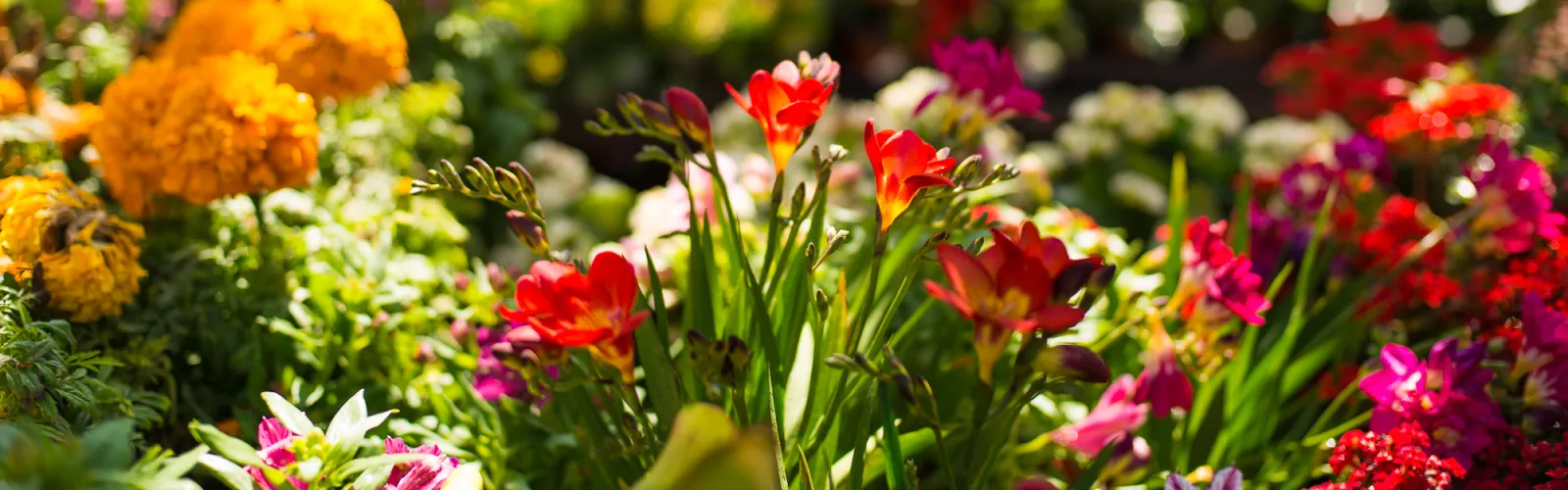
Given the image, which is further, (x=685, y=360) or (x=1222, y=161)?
(x=1222, y=161)

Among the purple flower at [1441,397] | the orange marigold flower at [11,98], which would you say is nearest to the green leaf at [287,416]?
the orange marigold flower at [11,98]

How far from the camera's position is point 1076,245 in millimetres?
1093

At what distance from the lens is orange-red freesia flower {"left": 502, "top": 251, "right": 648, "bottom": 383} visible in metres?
0.64

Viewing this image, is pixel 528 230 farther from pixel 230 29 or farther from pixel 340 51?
pixel 230 29

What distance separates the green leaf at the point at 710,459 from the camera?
1.35 feet

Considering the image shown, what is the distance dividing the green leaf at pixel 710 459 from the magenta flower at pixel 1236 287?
0.51 metres

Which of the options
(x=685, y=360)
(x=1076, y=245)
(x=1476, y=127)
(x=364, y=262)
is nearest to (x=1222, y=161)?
(x=1476, y=127)

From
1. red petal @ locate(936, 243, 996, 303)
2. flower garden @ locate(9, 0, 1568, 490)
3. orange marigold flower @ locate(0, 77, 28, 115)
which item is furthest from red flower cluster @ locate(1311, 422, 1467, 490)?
orange marigold flower @ locate(0, 77, 28, 115)

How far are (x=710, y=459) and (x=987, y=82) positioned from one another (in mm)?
578

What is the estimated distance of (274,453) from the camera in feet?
2.11

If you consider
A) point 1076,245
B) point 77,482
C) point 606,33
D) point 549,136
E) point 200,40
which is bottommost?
point 549,136

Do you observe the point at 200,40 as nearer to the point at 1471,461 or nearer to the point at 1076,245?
the point at 1076,245

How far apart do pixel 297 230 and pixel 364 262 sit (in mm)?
118

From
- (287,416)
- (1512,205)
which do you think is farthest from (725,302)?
(1512,205)
